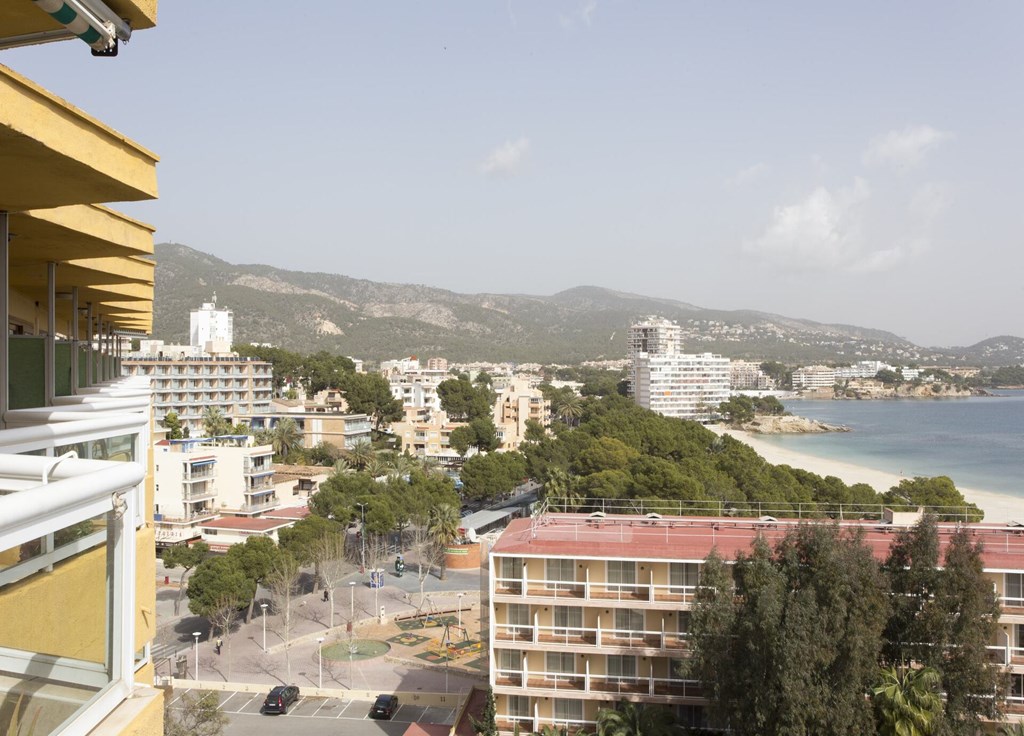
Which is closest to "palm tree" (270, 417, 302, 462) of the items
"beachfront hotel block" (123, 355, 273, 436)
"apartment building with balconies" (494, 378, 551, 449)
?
"beachfront hotel block" (123, 355, 273, 436)

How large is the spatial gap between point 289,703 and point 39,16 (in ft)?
76.8

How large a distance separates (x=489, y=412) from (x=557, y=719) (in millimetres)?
58112

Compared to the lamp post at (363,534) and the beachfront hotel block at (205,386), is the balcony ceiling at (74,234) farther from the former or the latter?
the beachfront hotel block at (205,386)

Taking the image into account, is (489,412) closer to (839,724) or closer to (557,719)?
(557,719)

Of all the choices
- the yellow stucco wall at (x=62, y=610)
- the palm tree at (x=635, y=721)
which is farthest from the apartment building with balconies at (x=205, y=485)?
the yellow stucco wall at (x=62, y=610)

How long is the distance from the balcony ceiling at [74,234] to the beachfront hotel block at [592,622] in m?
15.2

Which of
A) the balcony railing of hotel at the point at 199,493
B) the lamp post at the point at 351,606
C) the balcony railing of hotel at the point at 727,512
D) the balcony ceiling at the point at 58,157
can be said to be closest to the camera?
the balcony ceiling at the point at 58,157

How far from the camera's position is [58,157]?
232 centimetres

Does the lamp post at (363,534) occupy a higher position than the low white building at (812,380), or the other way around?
the low white building at (812,380)

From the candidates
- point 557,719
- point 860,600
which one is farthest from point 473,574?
point 860,600

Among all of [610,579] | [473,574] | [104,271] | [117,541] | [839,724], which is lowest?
[473,574]

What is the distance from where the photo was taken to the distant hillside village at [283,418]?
1516 inches

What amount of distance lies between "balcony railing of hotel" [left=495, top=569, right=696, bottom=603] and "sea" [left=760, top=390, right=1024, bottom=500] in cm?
5422

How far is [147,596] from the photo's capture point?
3889 mm
